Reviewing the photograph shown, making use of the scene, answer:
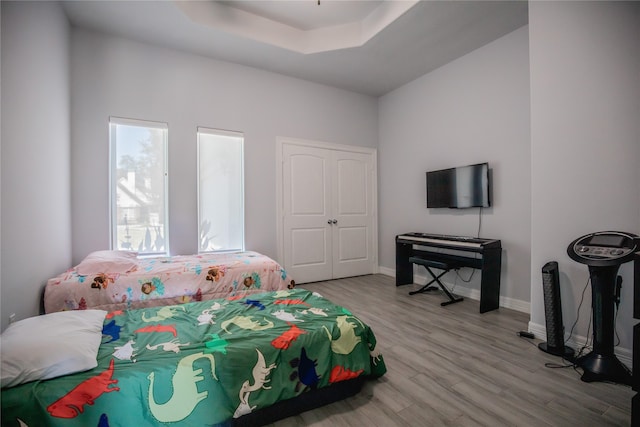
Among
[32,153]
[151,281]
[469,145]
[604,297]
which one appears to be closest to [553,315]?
[604,297]

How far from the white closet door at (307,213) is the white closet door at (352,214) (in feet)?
0.45

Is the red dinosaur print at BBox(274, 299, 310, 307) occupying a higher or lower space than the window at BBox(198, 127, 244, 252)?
lower

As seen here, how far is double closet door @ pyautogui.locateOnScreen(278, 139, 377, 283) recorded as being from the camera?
449cm

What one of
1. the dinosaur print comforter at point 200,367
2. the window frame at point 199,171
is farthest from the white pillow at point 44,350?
the window frame at point 199,171

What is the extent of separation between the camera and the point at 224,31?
3316mm

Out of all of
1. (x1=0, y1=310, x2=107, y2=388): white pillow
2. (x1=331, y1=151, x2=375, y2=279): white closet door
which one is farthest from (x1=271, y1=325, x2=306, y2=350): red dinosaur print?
(x1=331, y1=151, x2=375, y2=279): white closet door

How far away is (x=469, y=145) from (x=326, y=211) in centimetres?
228

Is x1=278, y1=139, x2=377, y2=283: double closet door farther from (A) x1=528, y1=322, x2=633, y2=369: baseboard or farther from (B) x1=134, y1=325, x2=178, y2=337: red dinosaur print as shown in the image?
(A) x1=528, y1=322, x2=633, y2=369: baseboard

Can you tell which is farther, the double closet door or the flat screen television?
the double closet door

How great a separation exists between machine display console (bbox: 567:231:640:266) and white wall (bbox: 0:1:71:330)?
3783mm

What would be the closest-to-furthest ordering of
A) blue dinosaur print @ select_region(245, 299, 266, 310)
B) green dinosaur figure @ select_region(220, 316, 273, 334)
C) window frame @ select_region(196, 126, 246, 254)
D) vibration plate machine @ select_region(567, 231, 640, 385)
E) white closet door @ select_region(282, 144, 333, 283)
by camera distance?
1. green dinosaur figure @ select_region(220, 316, 273, 334)
2. vibration plate machine @ select_region(567, 231, 640, 385)
3. blue dinosaur print @ select_region(245, 299, 266, 310)
4. window frame @ select_region(196, 126, 246, 254)
5. white closet door @ select_region(282, 144, 333, 283)

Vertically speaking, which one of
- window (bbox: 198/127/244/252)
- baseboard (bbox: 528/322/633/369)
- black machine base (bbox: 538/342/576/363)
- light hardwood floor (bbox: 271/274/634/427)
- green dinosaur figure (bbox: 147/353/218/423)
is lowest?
light hardwood floor (bbox: 271/274/634/427)

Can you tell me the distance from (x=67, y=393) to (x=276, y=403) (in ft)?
3.13

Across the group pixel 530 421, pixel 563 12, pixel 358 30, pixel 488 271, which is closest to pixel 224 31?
pixel 358 30
